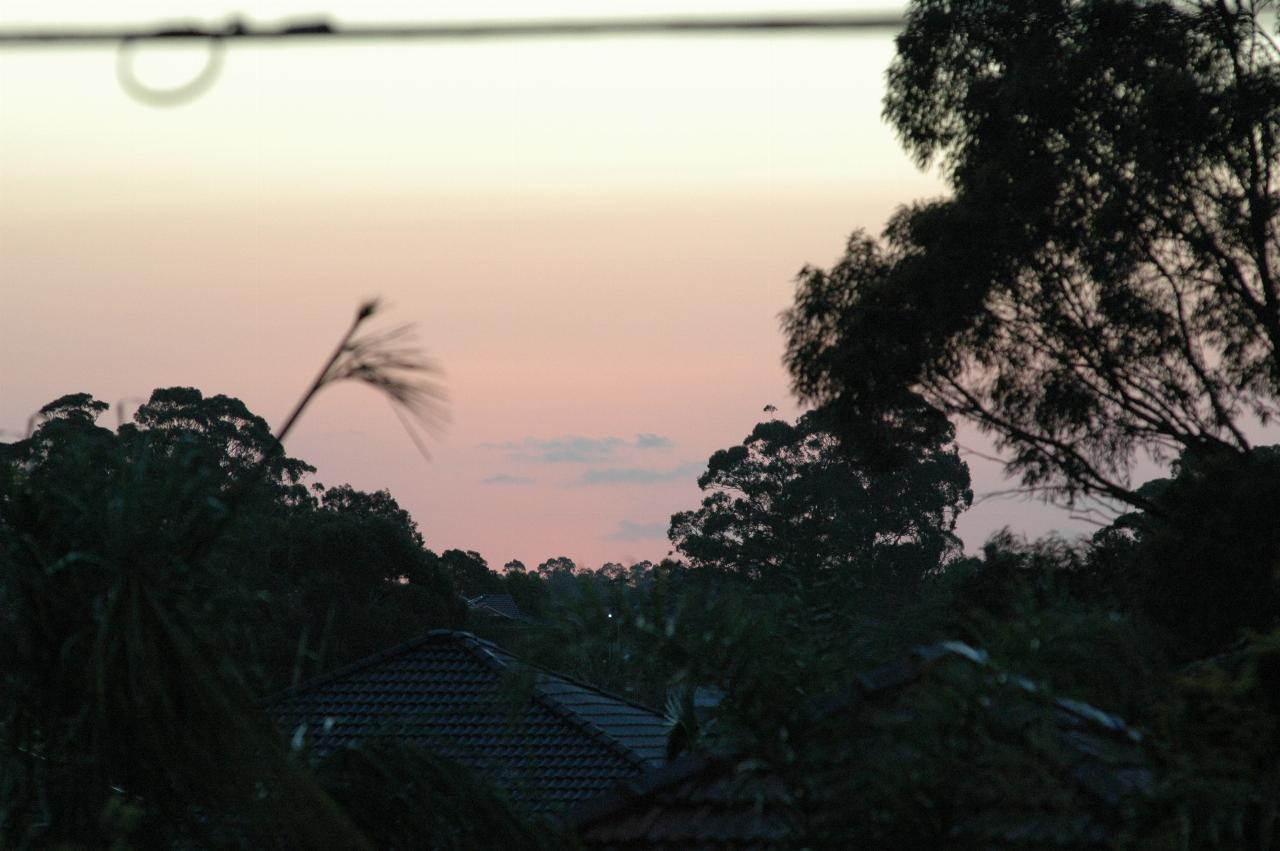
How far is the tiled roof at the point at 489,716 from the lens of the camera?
1770 cm

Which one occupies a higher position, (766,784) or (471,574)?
(471,574)

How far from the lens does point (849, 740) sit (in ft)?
23.0

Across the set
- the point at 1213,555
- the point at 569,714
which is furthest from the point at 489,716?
the point at 1213,555

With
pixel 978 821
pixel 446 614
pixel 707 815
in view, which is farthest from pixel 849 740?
pixel 446 614

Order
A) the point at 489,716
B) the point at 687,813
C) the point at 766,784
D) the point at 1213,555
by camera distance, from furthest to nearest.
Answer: the point at 1213,555
the point at 489,716
the point at 687,813
the point at 766,784

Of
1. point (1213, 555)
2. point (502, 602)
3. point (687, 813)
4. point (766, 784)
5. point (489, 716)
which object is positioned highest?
point (502, 602)

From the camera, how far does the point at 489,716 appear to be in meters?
17.7

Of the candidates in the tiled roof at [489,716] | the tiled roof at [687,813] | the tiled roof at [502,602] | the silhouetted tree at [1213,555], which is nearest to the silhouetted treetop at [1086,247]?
the silhouetted tree at [1213,555]

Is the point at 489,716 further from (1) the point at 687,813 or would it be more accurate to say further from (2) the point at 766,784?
(2) the point at 766,784

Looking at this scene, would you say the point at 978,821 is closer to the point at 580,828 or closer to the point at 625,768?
the point at 580,828

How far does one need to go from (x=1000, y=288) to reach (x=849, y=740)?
17967mm

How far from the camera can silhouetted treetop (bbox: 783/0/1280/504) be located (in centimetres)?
2273

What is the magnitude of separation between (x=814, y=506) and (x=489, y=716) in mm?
46467

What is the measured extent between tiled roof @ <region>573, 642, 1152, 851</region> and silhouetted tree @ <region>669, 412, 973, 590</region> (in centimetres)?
5124
